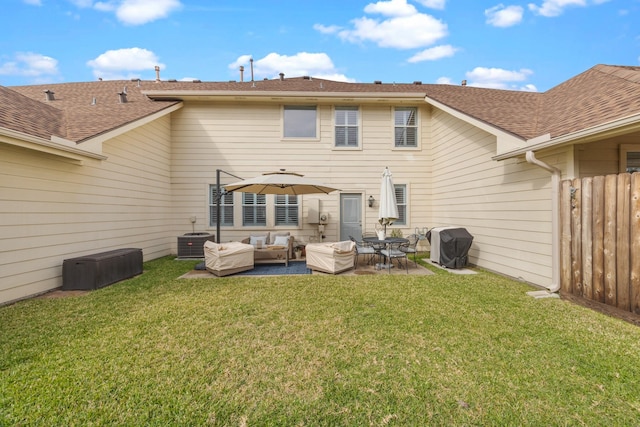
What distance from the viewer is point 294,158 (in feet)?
29.4

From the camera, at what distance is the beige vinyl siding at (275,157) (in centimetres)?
878

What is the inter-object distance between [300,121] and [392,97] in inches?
123

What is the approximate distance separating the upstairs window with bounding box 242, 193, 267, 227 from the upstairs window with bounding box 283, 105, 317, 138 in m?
2.38

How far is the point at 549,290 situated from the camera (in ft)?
15.3

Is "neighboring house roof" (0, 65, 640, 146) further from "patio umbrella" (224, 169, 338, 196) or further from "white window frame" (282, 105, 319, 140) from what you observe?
"patio umbrella" (224, 169, 338, 196)

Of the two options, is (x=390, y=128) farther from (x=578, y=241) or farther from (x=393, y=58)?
(x=578, y=241)

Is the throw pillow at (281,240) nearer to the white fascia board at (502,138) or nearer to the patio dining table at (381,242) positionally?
the patio dining table at (381,242)

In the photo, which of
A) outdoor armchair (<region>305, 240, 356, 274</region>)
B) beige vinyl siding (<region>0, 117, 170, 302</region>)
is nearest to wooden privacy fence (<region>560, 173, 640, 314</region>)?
outdoor armchair (<region>305, 240, 356, 274</region>)

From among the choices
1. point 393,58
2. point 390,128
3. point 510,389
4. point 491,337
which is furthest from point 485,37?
point 510,389

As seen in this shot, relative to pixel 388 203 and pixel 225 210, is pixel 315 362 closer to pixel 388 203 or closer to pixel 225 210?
pixel 388 203

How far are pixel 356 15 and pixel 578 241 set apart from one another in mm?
10233

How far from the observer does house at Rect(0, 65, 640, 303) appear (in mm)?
4559

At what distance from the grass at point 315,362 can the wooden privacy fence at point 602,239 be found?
0.47 m

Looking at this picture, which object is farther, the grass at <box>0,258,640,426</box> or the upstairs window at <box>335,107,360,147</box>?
the upstairs window at <box>335,107,360,147</box>
